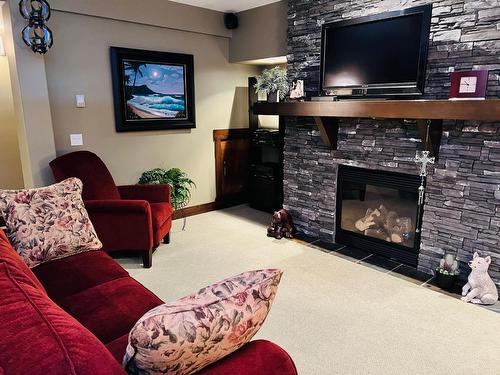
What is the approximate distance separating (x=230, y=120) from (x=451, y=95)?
9.90 feet

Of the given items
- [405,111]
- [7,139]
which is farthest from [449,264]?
[7,139]

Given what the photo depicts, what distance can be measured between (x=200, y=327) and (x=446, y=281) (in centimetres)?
250

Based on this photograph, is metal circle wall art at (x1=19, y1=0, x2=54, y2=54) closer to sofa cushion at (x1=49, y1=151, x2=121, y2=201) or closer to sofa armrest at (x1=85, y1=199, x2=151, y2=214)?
sofa cushion at (x1=49, y1=151, x2=121, y2=201)

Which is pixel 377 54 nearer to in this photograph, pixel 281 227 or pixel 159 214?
pixel 281 227

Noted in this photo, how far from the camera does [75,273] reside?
2.02m

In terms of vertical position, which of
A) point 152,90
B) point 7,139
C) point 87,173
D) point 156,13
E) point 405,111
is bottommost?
point 87,173

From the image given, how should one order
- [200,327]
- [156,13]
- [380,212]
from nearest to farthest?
1. [200,327]
2. [380,212]
3. [156,13]

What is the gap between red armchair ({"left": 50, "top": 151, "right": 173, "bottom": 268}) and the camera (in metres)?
3.04

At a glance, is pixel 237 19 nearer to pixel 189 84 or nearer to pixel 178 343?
pixel 189 84

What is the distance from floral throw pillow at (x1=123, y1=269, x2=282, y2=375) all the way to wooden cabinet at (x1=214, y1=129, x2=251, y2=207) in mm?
3972

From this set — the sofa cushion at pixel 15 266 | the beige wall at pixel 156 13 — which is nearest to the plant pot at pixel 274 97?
the beige wall at pixel 156 13

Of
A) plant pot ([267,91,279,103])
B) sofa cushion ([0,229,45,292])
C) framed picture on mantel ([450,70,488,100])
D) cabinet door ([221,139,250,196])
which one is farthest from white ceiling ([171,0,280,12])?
sofa cushion ([0,229,45,292])

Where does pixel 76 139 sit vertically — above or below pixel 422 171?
above

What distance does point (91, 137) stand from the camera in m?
3.79
